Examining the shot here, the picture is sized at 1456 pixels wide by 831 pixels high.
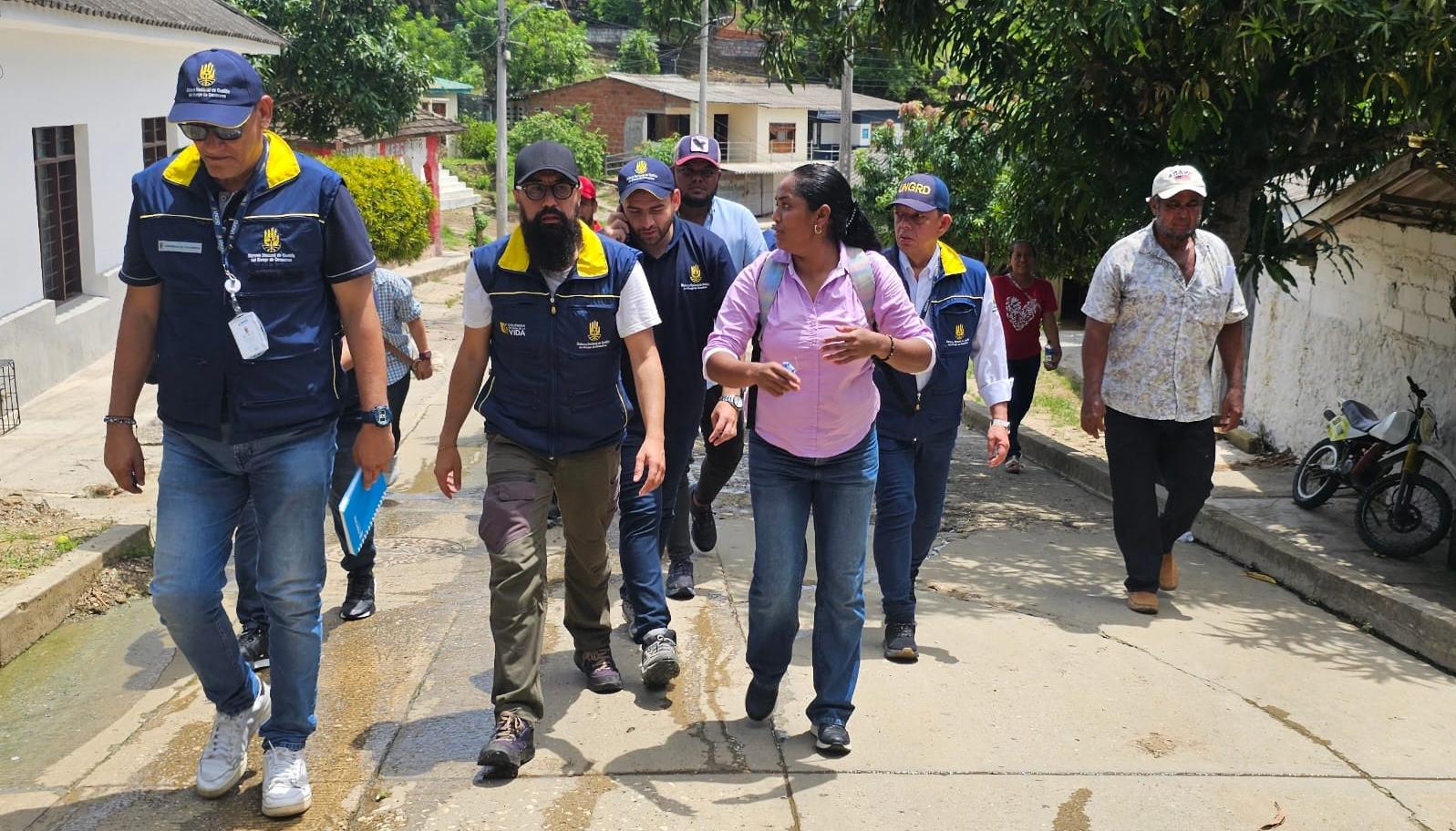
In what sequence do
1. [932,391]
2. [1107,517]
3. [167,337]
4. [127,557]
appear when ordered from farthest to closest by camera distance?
[1107,517]
[127,557]
[932,391]
[167,337]

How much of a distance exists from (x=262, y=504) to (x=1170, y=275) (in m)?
3.86

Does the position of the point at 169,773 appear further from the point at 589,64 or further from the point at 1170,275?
the point at 589,64

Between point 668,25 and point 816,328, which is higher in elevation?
point 668,25

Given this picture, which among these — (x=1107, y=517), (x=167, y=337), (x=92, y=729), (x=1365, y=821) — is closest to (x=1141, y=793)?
(x=1365, y=821)

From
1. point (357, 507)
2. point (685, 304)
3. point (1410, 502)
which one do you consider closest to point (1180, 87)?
point (1410, 502)

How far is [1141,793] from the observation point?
13.7 feet

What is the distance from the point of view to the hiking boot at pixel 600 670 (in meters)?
4.84

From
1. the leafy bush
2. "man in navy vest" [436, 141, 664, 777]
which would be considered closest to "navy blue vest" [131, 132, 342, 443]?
"man in navy vest" [436, 141, 664, 777]

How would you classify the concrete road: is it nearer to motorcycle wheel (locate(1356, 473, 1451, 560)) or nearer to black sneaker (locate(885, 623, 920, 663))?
black sneaker (locate(885, 623, 920, 663))

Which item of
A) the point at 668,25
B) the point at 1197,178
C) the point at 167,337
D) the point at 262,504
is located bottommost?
the point at 262,504

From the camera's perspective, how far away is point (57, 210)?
14.0m

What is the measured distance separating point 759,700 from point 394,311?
2.61m

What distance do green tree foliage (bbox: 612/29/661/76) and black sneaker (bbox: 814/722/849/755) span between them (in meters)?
61.4

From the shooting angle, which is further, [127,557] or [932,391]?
[127,557]
